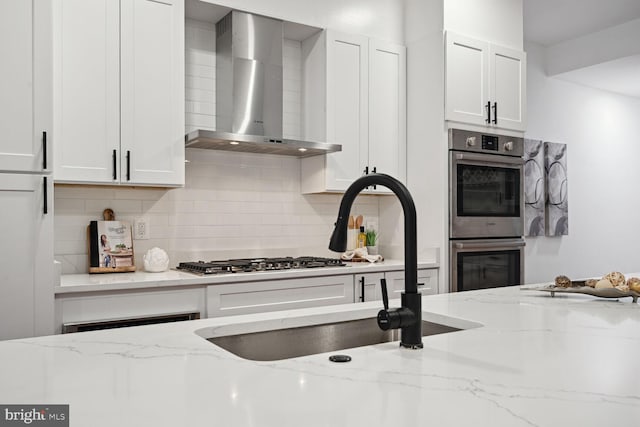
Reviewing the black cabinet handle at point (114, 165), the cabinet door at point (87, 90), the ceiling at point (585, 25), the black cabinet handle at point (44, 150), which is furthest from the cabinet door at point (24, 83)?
the ceiling at point (585, 25)

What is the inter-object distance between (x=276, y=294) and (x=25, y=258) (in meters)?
1.25

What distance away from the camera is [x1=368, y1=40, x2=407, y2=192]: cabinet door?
3826mm

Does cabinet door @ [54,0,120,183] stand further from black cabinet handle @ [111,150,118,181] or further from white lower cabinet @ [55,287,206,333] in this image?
white lower cabinet @ [55,287,206,333]

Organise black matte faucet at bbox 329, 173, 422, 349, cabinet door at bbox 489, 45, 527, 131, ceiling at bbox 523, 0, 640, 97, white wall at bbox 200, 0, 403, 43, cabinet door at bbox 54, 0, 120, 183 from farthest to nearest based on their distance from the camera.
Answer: ceiling at bbox 523, 0, 640, 97, cabinet door at bbox 489, 45, 527, 131, white wall at bbox 200, 0, 403, 43, cabinet door at bbox 54, 0, 120, 183, black matte faucet at bbox 329, 173, 422, 349

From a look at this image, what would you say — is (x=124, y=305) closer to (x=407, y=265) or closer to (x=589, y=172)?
(x=407, y=265)

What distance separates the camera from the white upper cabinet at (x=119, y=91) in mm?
2742

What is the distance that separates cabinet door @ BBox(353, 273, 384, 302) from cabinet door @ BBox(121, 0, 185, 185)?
3.97ft

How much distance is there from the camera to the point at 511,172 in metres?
4.07

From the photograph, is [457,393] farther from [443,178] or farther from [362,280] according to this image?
[443,178]

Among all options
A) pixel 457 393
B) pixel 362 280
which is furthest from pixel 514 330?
pixel 362 280

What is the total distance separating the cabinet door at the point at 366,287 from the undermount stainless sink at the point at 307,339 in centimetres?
158

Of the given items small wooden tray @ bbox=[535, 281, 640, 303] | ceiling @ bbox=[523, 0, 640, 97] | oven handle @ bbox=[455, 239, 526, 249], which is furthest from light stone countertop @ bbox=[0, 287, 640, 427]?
ceiling @ bbox=[523, 0, 640, 97]
